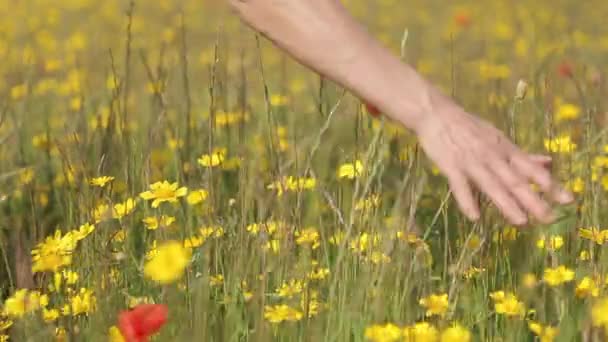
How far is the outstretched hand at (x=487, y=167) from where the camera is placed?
1432 mm

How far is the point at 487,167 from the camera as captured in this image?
1.47 meters

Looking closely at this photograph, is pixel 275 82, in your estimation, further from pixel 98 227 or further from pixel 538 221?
pixel 538 221

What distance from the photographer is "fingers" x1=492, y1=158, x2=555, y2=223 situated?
1.42 meters

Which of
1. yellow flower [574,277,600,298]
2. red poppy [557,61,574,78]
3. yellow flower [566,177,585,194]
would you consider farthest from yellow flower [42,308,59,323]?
red poppy [557,61,574,78]

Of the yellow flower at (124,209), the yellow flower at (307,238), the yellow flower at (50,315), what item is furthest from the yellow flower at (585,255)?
the yellow flower at (50,315)

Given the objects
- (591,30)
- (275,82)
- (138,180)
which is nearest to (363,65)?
(138,180)

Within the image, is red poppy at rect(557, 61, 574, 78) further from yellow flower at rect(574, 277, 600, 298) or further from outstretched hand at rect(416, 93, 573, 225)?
outstretched hand at rect(416, 93, 573, 225)

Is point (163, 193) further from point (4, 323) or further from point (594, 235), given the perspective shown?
point (594, 235)

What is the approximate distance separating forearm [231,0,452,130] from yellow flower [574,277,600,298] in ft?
1.48

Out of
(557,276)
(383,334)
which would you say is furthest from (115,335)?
(557,276)

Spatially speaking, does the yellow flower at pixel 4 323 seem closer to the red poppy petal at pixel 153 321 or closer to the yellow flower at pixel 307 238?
the red poppy petal at pixel 153 321

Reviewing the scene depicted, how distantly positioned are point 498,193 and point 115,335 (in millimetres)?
611

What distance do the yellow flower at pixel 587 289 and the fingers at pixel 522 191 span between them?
375mm

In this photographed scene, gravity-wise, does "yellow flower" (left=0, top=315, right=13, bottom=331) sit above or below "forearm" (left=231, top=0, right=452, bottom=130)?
below
